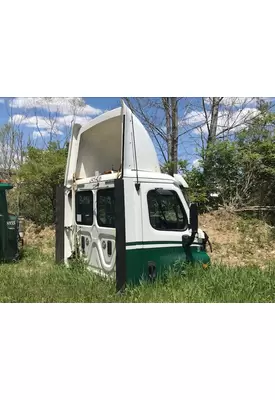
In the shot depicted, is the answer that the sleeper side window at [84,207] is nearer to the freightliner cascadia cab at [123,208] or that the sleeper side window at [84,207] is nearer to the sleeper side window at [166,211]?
the freightliner cascadia cab at [123,208]

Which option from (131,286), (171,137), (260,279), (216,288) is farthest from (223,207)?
(131,286)

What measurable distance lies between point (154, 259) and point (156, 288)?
36 cm

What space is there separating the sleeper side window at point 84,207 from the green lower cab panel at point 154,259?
1.40 meters

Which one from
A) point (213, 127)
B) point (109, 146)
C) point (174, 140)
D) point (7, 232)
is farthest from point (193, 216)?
point (213, 127)

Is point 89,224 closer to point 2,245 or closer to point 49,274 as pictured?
point 49,274

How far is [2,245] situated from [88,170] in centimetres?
235

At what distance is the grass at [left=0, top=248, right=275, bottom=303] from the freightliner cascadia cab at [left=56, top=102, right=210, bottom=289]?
6.9 inches

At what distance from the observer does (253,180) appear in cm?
982

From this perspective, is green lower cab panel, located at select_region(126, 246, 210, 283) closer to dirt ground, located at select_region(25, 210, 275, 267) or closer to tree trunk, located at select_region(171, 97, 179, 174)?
dirt ground, located at select_region(25, 210, 275, 267)

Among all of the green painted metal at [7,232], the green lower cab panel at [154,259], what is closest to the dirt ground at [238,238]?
the green lower cab panel at [154,259]

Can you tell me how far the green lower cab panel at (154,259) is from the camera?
4.07 metres

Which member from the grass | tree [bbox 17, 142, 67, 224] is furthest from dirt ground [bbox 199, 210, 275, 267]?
tree [bbox 17, 142, 67, 224]

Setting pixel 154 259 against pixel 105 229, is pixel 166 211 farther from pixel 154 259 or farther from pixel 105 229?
pixel 105 229

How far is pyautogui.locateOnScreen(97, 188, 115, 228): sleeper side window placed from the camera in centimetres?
480
